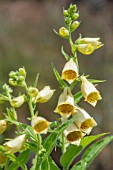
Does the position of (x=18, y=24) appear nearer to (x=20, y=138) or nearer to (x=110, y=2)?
(x=110, y=2)

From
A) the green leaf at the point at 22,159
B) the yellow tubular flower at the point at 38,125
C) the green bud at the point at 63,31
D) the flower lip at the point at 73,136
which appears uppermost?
the green bud at the point at 63,31

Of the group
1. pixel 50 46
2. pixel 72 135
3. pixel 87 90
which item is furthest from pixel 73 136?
pixel 50 46

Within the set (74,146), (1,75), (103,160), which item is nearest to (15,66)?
(1,75)

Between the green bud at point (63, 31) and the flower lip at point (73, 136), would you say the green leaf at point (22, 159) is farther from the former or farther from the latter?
the green bud at point (63, 31)

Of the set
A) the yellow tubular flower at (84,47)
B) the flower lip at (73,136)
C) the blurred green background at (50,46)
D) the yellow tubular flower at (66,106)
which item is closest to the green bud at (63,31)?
the yellow tubular flower at (84,47)

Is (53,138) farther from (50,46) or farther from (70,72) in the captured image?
(50,46)

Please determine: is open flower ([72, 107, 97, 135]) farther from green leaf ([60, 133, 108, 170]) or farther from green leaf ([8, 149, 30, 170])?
green leaf ([8, 149, 30, 170])
